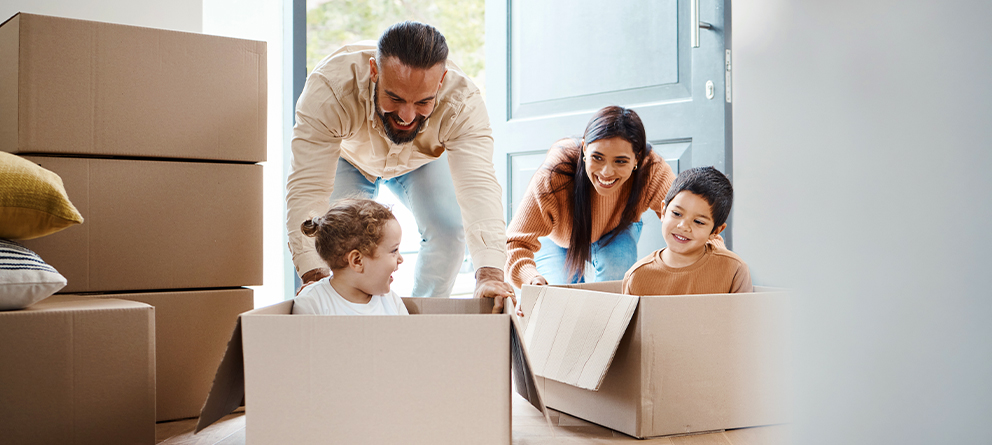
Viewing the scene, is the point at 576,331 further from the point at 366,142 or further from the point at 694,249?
the point at 366,142

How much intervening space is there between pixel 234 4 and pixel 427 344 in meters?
1.59

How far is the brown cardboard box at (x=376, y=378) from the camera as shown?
2.64ft

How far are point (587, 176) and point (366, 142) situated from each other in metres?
0.60

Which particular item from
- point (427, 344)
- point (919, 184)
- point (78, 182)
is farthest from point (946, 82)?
point (78, 182)

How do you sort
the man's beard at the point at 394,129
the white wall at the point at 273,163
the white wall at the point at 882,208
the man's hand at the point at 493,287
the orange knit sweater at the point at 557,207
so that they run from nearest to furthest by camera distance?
the white wall at the point at 882,208, the man's hand at the point at 493,287, the man's beard at the point at 394,129, the orange knit sweater at the point at 557,207, the white wall at the point at 273,163

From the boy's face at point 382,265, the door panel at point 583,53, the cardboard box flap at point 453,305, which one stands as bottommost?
the cardboard box flap at point 453,305

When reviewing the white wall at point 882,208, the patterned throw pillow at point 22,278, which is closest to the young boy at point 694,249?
the patterned throw pillow at point 22,278

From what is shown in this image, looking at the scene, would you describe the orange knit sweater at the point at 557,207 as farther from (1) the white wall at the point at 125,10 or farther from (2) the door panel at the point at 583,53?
(1) the white wall at the point at 125,10

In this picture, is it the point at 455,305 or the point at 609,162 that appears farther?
the point at 609,162

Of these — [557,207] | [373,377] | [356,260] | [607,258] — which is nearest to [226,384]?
[373,377]

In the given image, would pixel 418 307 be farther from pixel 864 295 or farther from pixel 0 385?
pixel 864 295

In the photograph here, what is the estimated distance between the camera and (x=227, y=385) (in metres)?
0.88

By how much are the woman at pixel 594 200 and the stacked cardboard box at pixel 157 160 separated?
697mm

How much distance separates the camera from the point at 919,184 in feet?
0.47
